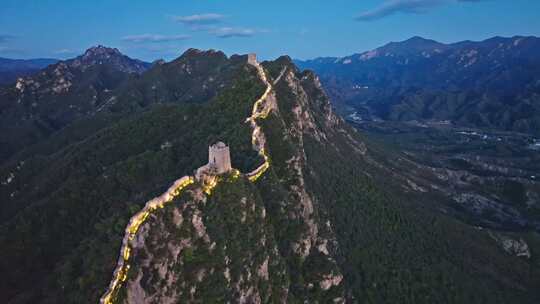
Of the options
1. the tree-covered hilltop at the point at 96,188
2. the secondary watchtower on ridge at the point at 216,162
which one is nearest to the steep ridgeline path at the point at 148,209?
the secondary watchtower on ridge at the point at 216,162

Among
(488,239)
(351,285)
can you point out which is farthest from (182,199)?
(488,239)

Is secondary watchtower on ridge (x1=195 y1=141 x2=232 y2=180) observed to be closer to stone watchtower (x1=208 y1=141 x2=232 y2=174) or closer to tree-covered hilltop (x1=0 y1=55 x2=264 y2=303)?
stone watchtower (x1=208 y1=141 x2=232 y2=174)

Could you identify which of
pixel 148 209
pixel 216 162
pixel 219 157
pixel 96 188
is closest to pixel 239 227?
pixel 216 162

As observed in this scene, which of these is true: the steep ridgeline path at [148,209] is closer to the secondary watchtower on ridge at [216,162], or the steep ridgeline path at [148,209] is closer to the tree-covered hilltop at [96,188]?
the secondary watchtower on ridge at [216,162]

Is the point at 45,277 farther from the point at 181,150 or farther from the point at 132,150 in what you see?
the point at 132,150

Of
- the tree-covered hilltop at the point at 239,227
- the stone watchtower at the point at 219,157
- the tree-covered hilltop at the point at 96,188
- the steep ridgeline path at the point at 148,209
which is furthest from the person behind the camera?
the stone watchtower at the point at 219,157

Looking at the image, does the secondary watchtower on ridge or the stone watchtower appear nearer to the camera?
the secondary watchtower on ridge

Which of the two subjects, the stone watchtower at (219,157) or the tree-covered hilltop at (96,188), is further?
the stone watchtower at (219,157)

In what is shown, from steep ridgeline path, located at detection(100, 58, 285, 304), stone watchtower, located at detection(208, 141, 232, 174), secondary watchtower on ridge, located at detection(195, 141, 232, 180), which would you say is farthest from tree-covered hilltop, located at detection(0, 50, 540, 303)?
secondary watchtower on ridge, located at detection(195, 141, 232, 180)

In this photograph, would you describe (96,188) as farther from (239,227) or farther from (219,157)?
(239,227)
